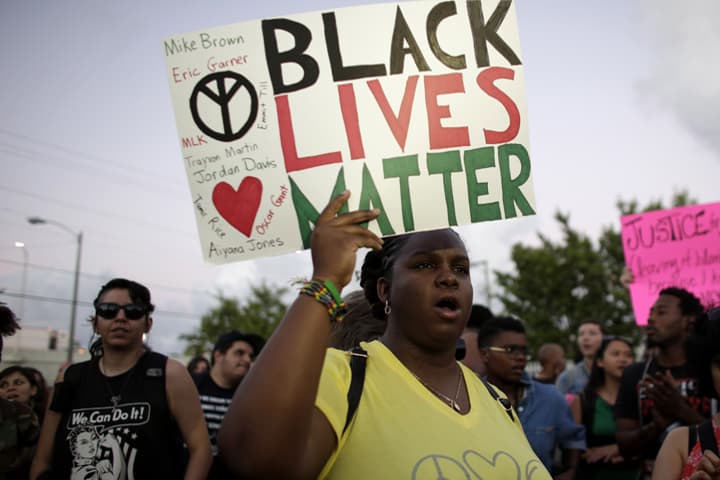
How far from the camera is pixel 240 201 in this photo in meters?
1.93

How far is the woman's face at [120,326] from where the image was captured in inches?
141

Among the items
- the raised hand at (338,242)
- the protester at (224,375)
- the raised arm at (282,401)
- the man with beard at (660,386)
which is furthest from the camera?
the protester at (224,375)

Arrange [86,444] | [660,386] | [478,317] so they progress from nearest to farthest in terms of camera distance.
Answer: [86,444] → [660,386] → [478,317]

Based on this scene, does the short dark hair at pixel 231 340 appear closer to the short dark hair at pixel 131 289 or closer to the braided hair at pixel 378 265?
the short dark hair at pixel 131 289

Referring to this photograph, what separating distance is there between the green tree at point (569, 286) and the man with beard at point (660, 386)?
1973cm

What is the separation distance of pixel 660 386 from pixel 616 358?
1698mm

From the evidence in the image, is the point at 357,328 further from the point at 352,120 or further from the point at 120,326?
the point at 352,120

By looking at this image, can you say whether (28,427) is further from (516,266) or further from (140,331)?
(516,266)

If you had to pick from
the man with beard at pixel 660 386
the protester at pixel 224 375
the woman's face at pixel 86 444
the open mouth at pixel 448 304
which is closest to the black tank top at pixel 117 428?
the woman's face at pixel 86 444

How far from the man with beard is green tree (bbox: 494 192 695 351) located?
19.7 metres

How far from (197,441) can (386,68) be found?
2.35 metres

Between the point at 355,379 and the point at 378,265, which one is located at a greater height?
the point at 378,265

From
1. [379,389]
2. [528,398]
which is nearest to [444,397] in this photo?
[379,389]

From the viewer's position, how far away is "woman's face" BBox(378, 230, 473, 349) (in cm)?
196
